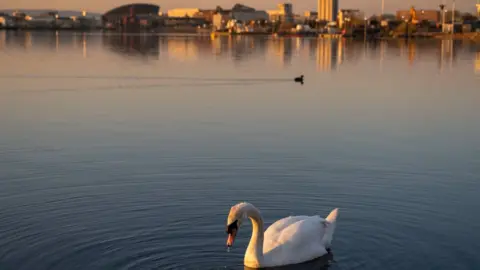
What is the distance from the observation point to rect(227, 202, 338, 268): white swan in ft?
36.5

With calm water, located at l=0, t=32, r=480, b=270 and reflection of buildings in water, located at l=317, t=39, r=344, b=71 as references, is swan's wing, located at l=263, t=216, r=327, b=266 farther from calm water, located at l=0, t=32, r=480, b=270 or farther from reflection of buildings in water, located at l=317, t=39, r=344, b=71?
reflection of buildings in water, located at l=317, t=39, r=344, b=71

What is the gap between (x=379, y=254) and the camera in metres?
12.1

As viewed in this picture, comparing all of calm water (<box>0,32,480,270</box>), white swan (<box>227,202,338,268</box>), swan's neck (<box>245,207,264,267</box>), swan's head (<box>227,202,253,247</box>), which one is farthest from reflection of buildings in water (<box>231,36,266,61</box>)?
swan's head (<box>227,202,253,247</box>)

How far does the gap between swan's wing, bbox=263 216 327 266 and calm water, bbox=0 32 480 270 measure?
40cm

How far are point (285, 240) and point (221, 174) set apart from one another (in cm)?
555

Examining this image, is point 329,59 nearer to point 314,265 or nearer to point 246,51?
point 246,51

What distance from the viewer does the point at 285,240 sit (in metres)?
11.6

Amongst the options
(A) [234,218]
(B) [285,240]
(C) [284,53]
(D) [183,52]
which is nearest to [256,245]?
(B) [285,240]

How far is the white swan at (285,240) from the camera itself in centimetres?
1112

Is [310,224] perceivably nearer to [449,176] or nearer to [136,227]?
[136,227]

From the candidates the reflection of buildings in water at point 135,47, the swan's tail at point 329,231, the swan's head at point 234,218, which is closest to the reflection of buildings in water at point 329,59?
the reflection of buildings in water at point 135,47

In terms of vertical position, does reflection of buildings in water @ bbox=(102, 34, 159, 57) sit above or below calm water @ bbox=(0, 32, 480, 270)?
above

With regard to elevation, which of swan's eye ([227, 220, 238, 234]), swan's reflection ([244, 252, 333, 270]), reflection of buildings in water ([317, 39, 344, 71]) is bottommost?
swan's reflection ([244, 252, 333, 270])

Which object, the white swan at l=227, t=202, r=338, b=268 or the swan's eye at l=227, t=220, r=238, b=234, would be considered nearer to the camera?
the swan's eye at l=227, t=220, r=238, b=234
